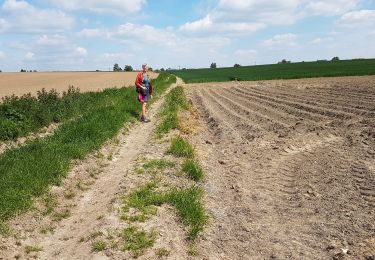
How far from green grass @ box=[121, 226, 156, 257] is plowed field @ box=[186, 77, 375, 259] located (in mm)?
743

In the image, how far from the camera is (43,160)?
9.12m

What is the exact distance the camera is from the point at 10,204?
6.98 m

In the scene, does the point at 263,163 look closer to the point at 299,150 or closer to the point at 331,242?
the point at 299,150

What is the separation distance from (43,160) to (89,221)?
2666 millimetres

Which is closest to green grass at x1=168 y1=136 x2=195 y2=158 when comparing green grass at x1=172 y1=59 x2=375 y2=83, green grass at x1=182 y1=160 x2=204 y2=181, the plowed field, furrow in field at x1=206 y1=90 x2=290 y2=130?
the plowed field

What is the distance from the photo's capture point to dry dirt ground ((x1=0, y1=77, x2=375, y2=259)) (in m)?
5.93

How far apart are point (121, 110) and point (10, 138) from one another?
5.26 m

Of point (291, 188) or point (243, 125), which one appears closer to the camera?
point (291, 188)

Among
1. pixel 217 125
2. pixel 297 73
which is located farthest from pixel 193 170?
pixel 297 73

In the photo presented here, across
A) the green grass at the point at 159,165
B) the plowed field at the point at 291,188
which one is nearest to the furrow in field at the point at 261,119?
the plowed field at the point at 291,188

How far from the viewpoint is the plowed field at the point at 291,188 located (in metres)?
5.96

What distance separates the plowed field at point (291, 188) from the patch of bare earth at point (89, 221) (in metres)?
0.67

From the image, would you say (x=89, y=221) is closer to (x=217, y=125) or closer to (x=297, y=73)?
(x=217, y=125)

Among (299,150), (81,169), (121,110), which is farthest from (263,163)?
(121,110)
